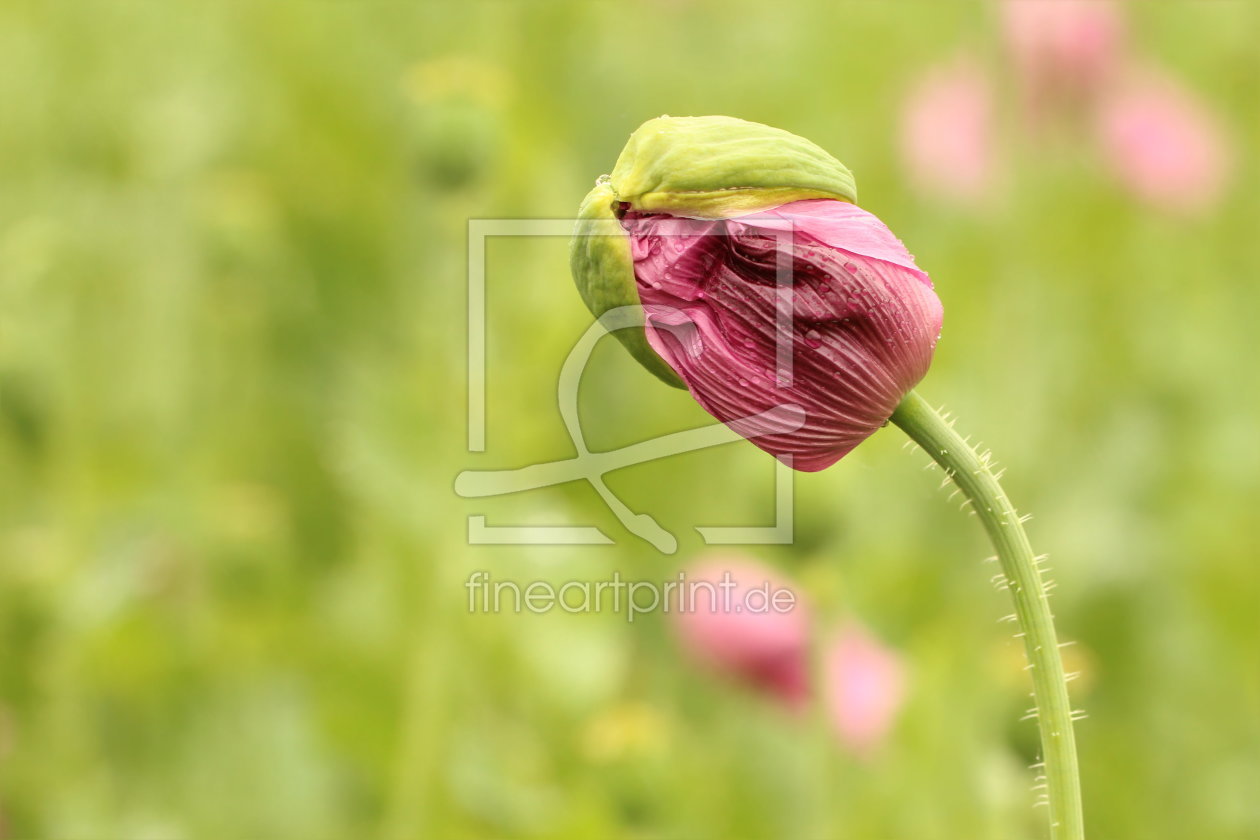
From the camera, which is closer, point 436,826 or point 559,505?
point 436,826

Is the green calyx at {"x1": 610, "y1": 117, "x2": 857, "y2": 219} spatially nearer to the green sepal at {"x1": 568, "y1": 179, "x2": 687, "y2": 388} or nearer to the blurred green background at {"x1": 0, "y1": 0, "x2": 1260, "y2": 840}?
the green sepal at {"x1": 568, "y1": 179, "x2": 687, "y2": 388}

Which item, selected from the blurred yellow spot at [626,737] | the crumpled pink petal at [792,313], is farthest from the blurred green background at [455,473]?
the crumpled pink petal at [792,313]

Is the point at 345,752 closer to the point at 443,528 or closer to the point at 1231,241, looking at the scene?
the point at 443,528

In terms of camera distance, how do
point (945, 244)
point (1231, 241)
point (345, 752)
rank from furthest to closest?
point (1231, 241) < point (945, 244) < point (345, 752)

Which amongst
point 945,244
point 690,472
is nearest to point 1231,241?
point 945,244

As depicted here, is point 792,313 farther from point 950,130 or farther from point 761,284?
point 950,130

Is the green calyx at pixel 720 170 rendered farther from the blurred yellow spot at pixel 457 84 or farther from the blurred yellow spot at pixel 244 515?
the blurred yellow spot at pixel 244 515

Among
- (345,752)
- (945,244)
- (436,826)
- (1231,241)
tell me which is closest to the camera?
(436,826)
